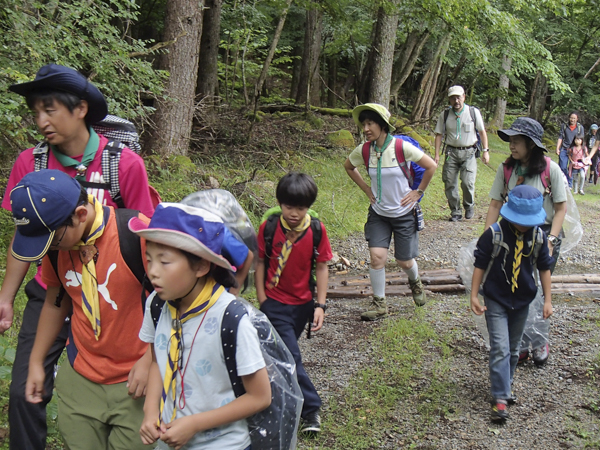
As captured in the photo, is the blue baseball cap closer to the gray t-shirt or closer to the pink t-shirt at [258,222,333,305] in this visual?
the pink t-shirt at [258,222,333,305]

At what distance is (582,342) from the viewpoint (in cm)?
527

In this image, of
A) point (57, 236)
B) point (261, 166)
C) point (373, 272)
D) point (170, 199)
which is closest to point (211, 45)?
point (261, 166)

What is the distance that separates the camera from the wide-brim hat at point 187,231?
6.42 ft

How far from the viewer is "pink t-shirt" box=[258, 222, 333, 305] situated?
3695 millimetres

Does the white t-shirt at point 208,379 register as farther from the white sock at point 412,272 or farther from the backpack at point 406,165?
the white sock at point 412,272

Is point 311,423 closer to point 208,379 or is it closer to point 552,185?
point 208,379

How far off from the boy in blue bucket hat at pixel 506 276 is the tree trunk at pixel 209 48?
9.60m

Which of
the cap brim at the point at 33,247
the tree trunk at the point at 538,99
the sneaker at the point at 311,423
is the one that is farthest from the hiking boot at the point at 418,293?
the tree trunk at the point at 538,99

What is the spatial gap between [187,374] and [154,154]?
8.04m

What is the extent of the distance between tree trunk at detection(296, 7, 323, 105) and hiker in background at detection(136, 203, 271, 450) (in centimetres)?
1319

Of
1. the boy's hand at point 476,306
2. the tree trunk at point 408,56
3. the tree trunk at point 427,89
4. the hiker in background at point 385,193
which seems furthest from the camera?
the tree trunk at point 427,89

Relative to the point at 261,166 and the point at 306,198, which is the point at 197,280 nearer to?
the point at 306,198

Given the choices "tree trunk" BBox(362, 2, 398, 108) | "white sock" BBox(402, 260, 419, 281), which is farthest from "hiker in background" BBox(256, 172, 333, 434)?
"tree trunk" BBox(362, 2, 398, 108)

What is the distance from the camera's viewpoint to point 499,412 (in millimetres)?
3910
